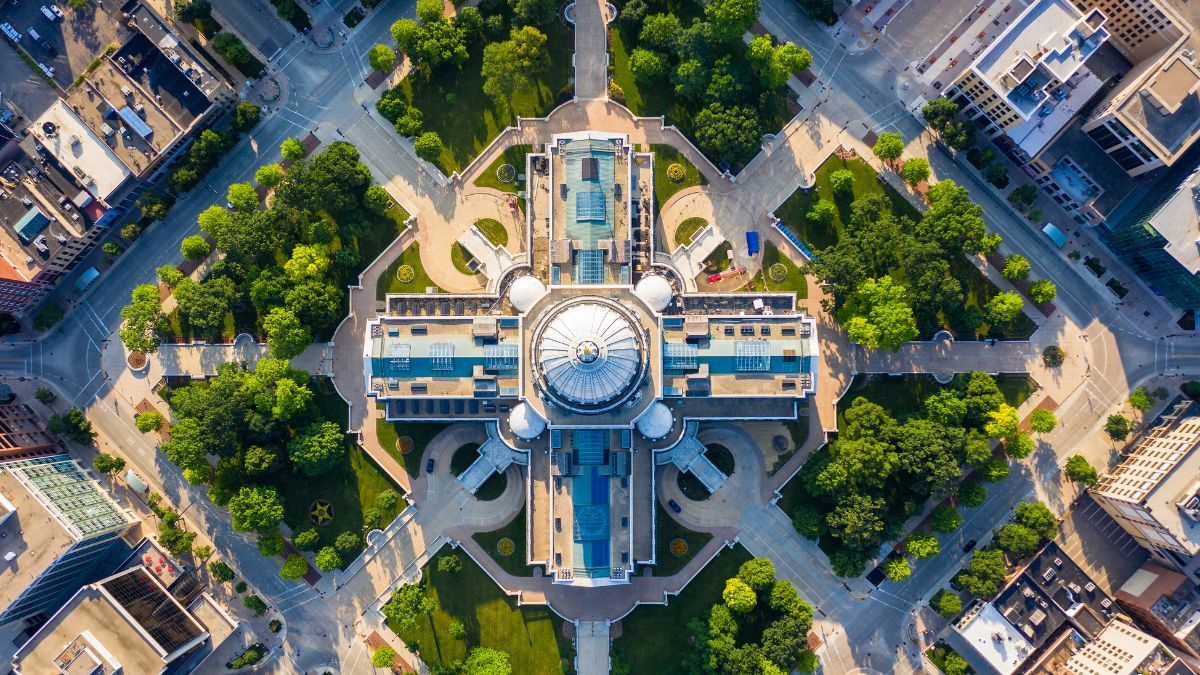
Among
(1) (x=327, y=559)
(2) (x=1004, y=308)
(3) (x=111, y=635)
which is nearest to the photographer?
(3) (x=111, y=635)

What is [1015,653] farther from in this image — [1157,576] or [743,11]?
[743,11]

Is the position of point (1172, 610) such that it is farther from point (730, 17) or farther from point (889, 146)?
point (730, 17)

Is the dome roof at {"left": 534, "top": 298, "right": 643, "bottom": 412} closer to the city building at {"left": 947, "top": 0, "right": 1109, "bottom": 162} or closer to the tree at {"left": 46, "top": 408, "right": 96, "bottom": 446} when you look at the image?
the city building at {"left": 947, "top": 0, "right": 1109, "bottom": 162}

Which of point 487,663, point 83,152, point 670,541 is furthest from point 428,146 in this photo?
point 487,663

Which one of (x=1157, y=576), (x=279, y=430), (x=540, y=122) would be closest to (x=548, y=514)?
(x=279, y=430)

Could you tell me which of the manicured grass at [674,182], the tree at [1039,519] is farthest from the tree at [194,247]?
the tree at [1039,519]

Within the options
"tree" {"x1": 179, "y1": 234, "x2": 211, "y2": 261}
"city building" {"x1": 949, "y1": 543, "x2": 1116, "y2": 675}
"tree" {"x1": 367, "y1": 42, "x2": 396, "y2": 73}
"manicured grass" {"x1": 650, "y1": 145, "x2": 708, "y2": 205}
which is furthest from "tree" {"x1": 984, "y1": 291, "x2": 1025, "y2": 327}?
"tree" {"x1": 179, "y1": 234, "x2": 211, "y2": 261}

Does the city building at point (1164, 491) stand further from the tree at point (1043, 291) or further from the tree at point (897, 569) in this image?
the tree at point (897, 569)
